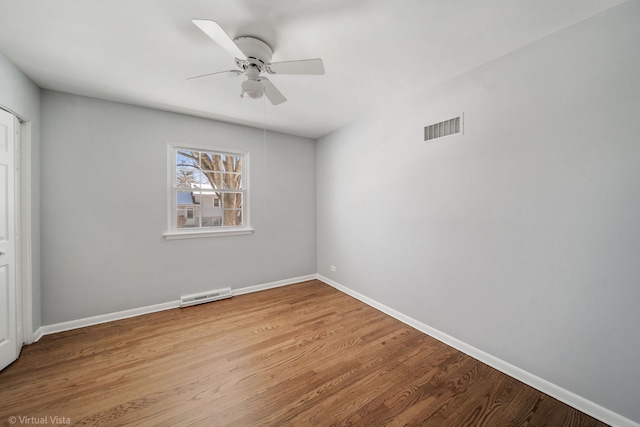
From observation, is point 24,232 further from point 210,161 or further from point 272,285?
point 272,285

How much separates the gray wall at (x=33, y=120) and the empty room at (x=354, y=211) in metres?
0.03

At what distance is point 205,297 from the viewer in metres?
3.22

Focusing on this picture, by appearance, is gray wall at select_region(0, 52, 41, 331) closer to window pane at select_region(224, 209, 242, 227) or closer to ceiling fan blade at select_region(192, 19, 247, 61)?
window pane at select_region(224, 209, 242, 227)

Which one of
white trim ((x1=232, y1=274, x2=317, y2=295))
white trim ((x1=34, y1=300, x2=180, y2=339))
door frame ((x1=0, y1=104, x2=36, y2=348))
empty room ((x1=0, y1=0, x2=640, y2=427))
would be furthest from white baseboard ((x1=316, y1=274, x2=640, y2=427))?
door frame ((x1=0, y1=104, x2=36, y2=348))

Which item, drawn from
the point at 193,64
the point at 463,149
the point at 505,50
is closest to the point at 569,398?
the point at 463,149

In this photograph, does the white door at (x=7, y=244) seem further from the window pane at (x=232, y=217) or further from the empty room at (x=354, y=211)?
the window pane at (x=232, y=217)

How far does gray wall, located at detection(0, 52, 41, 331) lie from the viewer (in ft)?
6.41

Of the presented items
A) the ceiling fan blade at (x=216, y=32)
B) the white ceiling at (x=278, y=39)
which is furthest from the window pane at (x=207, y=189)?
the ceiling fan blade at (x=216, y=32)

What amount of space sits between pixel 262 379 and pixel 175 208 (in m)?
2.40

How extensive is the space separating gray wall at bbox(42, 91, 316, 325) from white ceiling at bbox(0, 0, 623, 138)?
1.23 feet

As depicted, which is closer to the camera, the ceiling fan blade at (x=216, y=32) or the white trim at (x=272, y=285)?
the ceiling fan blade at (x=216, y=32)

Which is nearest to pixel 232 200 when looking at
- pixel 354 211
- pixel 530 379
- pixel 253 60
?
pixel 354 211

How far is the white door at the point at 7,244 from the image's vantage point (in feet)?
6.20

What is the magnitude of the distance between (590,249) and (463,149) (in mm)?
1147
